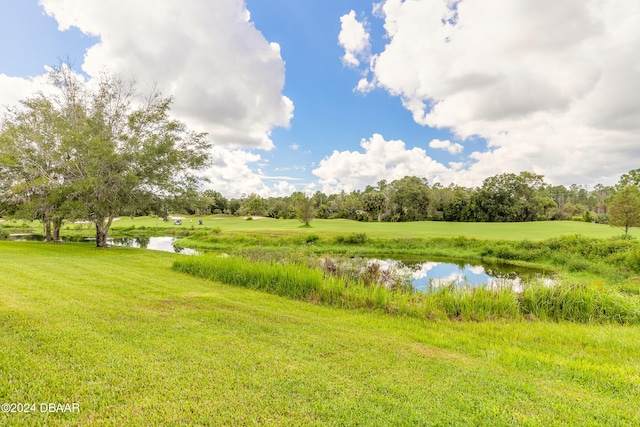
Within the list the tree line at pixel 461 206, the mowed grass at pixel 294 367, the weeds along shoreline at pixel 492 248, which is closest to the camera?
the mowed grass at pixel 294 367

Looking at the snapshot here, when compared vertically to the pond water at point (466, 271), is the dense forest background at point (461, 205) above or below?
above

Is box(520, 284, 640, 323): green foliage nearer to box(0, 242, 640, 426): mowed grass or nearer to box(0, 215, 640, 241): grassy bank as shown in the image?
box(0, 242, 640, 426): mowed grass

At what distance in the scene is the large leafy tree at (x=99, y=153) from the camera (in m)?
16.4

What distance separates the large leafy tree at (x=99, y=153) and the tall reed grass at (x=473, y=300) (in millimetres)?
12952

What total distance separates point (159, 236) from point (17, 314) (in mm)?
39568

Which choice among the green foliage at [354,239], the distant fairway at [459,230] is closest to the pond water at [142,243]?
the distant fairway at [459,230]

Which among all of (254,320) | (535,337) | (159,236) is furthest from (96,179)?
(159,236)

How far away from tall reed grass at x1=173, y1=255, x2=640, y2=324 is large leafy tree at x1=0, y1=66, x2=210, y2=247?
13.0 m

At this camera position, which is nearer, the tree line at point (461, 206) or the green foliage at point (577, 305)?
the green foliage at point (577, 305)

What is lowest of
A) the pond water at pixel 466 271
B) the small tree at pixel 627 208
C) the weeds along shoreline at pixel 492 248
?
the pond water at pixel 466 271

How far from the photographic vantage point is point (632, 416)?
3174 mm

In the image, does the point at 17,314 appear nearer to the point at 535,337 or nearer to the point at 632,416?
the point at 632,416

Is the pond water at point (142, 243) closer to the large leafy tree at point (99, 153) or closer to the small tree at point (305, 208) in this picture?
the large leafy tree at point (99, 153)

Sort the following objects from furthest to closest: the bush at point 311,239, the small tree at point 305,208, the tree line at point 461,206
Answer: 1. the tree line at point 461,206
2. the small tree at point 305,208
3. the bush at point 311,239
